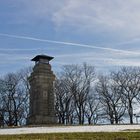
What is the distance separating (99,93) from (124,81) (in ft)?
16.3

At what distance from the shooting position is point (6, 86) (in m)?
63.9

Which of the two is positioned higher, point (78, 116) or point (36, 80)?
point (36, 80)

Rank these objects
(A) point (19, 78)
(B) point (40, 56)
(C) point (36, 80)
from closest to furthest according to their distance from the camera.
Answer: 1. (C) point (36, 80)
2. (B) point (40, 56)
3. (A) point (19, 78)

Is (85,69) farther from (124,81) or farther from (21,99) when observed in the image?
(21,99)

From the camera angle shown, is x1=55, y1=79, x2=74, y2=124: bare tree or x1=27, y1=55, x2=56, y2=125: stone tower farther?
x1=55, y1=79, x2=74, y2=124: bare tree

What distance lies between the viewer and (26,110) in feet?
213

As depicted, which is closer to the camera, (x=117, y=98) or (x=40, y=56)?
(x=40, y=56)

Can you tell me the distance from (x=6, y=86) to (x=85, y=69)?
14.3 m

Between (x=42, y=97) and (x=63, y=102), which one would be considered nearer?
(x=42, y=97)

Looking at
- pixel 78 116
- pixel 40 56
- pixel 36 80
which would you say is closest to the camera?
pixel 36 80

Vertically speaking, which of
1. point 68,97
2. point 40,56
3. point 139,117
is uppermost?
point 40,56

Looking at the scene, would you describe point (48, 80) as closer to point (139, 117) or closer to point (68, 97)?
point (68, 97)

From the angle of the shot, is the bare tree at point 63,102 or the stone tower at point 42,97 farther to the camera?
the bare tree at point 63,102

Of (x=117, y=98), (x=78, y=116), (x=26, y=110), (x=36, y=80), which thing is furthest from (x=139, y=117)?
(x=36, y=80)
